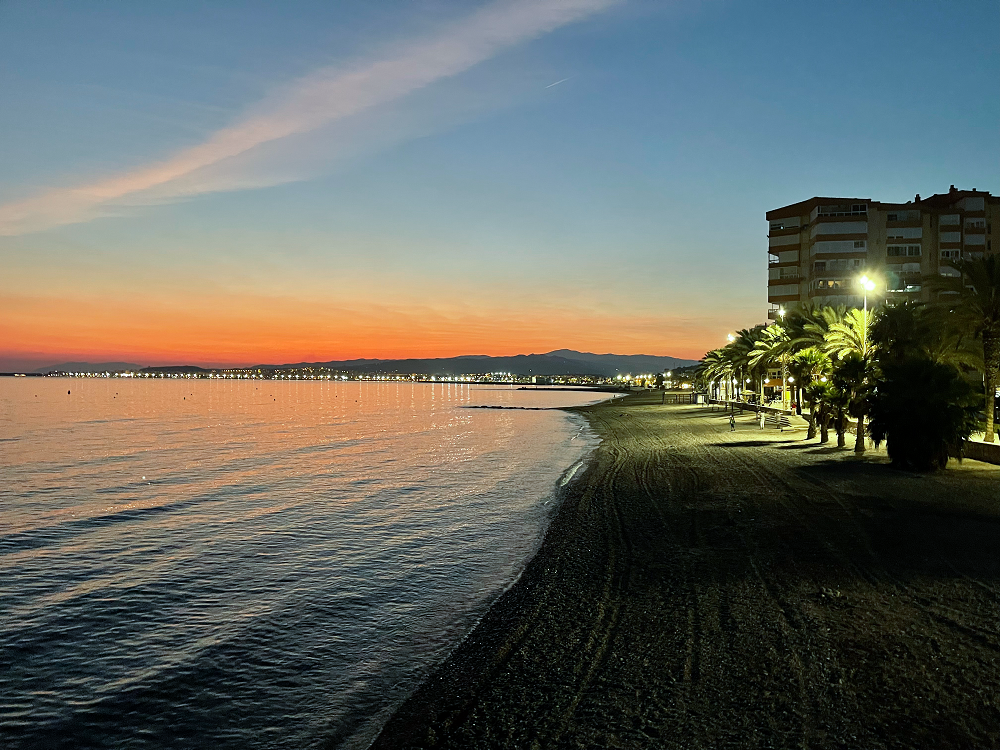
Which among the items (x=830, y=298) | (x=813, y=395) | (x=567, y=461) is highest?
(x=830, y=298)

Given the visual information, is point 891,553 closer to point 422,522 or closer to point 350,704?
point 350,704

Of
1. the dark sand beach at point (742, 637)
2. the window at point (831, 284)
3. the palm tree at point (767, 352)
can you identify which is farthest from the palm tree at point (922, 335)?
the window at point (831, 284)

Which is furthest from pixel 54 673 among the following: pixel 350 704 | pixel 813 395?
pixel 813 395

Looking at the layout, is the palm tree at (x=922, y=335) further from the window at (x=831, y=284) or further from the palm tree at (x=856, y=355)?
the window at (x=831, y=284)

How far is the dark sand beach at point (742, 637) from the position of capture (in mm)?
5742

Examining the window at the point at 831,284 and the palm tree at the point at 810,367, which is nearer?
the palm tree at the point at 810,367

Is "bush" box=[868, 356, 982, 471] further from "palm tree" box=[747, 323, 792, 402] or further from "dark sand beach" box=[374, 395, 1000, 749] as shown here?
"palm tree" box=[747, 323, 792, 402]

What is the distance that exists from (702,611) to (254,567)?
28.1 ft

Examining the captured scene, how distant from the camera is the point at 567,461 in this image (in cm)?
2988

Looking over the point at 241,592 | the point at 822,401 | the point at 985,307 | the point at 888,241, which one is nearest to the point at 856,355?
the point at 822,401

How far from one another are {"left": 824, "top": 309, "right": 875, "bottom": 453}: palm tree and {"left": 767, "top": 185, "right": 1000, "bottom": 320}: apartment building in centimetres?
4082

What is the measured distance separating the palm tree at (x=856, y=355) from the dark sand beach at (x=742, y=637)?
9280 millimetres

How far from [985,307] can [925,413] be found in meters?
8.30

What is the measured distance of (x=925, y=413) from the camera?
19.7 metres
